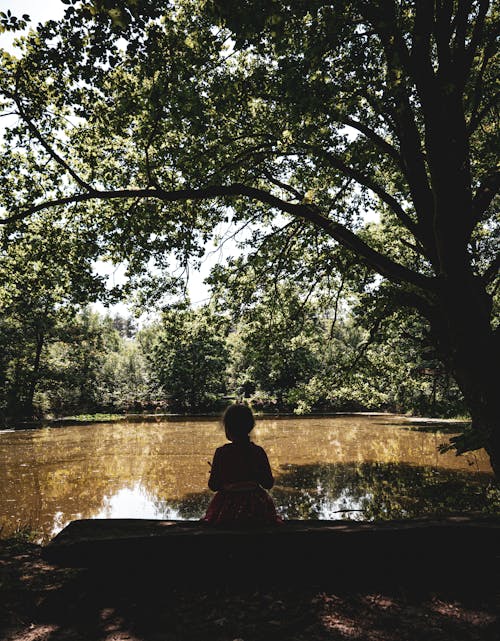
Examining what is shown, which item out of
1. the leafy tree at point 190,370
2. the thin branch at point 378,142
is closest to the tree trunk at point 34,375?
the leafy tree at point 190,370

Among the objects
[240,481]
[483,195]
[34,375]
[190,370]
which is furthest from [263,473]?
[190,370]

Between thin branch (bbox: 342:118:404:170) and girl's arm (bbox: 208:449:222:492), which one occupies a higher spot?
thin branch (bbox: 342:118:404:170)

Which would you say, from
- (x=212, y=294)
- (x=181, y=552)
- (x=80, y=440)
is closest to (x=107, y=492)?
(x=212, y=294)

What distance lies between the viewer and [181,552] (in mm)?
3365

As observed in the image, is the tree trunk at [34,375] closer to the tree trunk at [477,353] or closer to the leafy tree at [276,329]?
the leafy tree at [276,329]

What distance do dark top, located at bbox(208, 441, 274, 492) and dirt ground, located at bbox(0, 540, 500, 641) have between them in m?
0.81

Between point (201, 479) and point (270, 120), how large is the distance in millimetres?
9085

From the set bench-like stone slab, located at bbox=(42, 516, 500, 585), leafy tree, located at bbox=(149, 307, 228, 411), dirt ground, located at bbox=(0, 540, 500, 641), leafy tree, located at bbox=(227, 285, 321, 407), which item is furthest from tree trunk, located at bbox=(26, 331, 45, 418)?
bench-like stone slab, located at bbox=(42, 516, 500, 585)

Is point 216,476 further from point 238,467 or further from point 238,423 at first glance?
point 238,423

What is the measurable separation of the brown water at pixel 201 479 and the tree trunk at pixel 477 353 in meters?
2.87

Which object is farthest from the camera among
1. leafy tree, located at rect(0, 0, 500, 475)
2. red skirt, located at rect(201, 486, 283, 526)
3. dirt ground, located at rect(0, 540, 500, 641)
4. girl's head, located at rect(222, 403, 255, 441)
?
leafy tree, located at rect(0, 0, 500, 475)

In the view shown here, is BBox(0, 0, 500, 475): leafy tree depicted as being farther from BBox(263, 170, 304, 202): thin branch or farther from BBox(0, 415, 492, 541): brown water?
BBox(0, 415, 492, 541): brown water

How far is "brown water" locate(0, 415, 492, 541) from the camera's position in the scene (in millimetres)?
8398

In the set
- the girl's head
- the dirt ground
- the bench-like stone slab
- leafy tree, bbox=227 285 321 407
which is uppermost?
leafy tree, bbox=227 285 321 407
